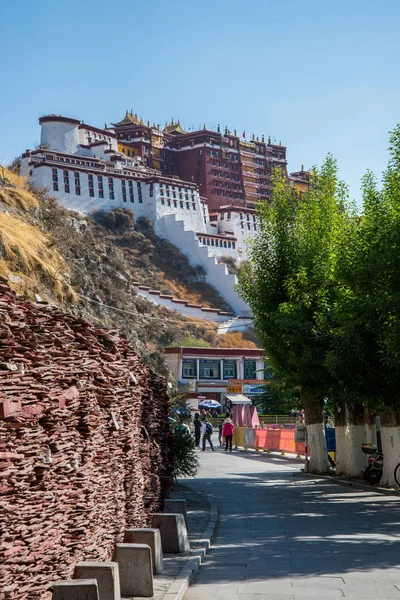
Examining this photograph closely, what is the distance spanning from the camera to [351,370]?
77.2 ft

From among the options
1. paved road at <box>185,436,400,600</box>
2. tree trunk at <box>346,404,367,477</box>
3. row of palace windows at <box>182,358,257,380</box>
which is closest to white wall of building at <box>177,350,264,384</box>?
row of palace windows at <box>182,358,257,380</box>

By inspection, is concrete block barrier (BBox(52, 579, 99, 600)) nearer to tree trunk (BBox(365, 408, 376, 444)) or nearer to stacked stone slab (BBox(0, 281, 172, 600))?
stacked stone slab (BBox(0, 281, 172, 600))

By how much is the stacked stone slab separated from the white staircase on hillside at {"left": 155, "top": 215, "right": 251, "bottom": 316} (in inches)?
4708

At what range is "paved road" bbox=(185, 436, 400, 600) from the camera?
32.9 feet

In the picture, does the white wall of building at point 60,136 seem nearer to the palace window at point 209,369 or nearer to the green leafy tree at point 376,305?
the palace window at point 209,369

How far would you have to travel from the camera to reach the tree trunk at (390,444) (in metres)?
23.1

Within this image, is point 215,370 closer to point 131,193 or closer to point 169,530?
point 131,193

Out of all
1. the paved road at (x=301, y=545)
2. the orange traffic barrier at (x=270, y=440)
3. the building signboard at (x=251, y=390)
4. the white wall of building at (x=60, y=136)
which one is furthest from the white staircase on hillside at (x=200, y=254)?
the paved road at (x=301, y=545)

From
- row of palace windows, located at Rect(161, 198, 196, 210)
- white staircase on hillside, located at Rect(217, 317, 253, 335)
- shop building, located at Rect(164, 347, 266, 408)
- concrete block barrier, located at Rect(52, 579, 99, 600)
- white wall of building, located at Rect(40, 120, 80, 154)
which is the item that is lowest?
concrete block barrier, located at Rect(52, 579, 99, 600)

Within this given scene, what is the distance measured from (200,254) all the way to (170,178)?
11.5 m

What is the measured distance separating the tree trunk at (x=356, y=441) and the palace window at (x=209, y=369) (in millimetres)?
68572

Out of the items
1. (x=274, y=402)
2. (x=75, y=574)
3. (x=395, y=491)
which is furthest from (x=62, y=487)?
(x=274, y=402)

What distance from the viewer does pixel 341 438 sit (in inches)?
1156

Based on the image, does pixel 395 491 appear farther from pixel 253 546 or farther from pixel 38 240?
pixel 38 240
